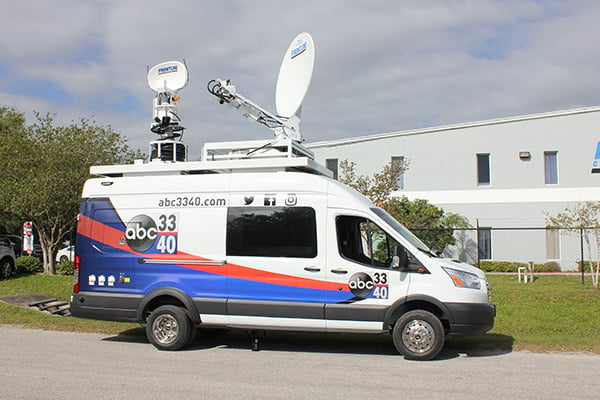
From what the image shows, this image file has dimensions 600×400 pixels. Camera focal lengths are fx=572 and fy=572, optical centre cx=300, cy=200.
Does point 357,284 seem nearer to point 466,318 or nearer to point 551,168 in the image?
point 466,318

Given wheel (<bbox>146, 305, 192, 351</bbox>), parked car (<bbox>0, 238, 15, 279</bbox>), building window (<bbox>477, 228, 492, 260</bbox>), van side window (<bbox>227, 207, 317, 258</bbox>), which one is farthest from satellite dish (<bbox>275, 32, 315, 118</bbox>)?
building window (<bbox>477, 228, 492, 260</bbox>)

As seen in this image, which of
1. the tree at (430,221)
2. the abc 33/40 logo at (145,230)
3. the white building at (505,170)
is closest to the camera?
the abc 33/40 logo at (145,230)

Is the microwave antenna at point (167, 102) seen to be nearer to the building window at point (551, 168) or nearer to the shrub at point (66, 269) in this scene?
the shrub at point (66, 269)

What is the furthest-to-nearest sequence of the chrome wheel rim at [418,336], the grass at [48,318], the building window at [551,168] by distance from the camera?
the building window at [551,168] → the grass at [48,318] → the chrome wheel rim at [418,336]

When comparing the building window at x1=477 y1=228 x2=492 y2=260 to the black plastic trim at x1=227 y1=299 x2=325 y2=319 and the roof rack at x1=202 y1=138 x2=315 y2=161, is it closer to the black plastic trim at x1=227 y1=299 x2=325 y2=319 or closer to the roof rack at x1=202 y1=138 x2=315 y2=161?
the roof rack at x1=202 y1=138 x2=315 y2=161

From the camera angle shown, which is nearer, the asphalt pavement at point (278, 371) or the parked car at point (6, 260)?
the asphalt pavement at point (278, 371)

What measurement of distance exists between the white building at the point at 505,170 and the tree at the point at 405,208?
4.55 ft

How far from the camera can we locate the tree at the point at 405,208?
19859 mm

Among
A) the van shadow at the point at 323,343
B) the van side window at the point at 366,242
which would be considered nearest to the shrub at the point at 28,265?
the van shadow at the point at 323,343

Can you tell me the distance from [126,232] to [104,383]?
9.12ft

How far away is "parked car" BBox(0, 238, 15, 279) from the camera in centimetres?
1858

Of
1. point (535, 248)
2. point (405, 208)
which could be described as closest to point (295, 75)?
point (405, 208)

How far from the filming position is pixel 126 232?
28.5ft

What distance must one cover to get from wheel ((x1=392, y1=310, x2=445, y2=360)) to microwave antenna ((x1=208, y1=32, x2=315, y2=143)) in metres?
3.88
